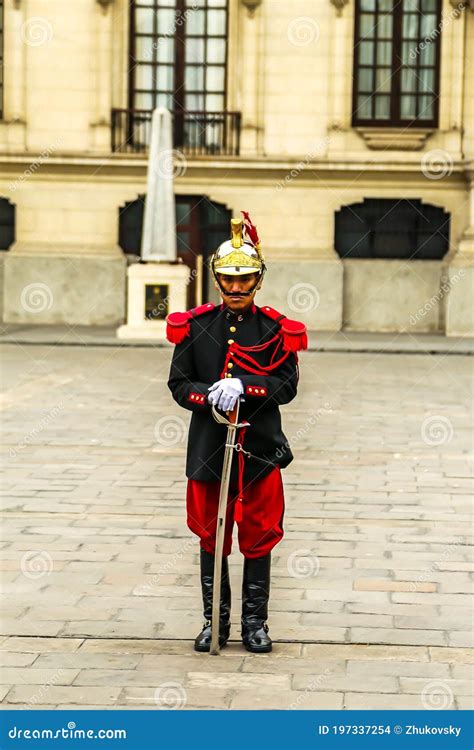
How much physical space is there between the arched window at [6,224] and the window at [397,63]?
6.97 meters

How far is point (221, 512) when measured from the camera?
5711 mm

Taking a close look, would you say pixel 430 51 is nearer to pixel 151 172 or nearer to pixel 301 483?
pixel 151 172

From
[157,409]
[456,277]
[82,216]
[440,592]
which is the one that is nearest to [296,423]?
[157,409]

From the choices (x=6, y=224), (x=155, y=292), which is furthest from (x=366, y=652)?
(x=6, y=224)

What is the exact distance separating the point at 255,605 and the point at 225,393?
948 millimetres

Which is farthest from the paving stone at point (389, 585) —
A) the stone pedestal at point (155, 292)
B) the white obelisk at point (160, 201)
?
the white obelisk at point (160, 201)

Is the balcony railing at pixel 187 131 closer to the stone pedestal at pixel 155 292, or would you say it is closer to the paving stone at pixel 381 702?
the stone pedestal at pixel 155 292

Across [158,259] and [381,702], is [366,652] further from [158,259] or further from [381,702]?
[158,259]

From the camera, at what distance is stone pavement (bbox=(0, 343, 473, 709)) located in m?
5.38

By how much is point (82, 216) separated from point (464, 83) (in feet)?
25.7

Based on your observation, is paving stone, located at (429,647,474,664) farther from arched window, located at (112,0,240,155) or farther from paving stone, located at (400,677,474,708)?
arched window, located at (112,0,240,155)

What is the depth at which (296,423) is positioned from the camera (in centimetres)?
1293

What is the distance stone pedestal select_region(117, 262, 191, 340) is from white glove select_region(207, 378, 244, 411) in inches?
685

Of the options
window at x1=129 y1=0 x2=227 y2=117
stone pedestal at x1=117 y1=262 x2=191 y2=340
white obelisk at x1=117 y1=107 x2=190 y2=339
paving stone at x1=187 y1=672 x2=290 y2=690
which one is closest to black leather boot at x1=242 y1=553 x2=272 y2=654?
paving stone at x1=187 y1=672 x2=290 y2=690
